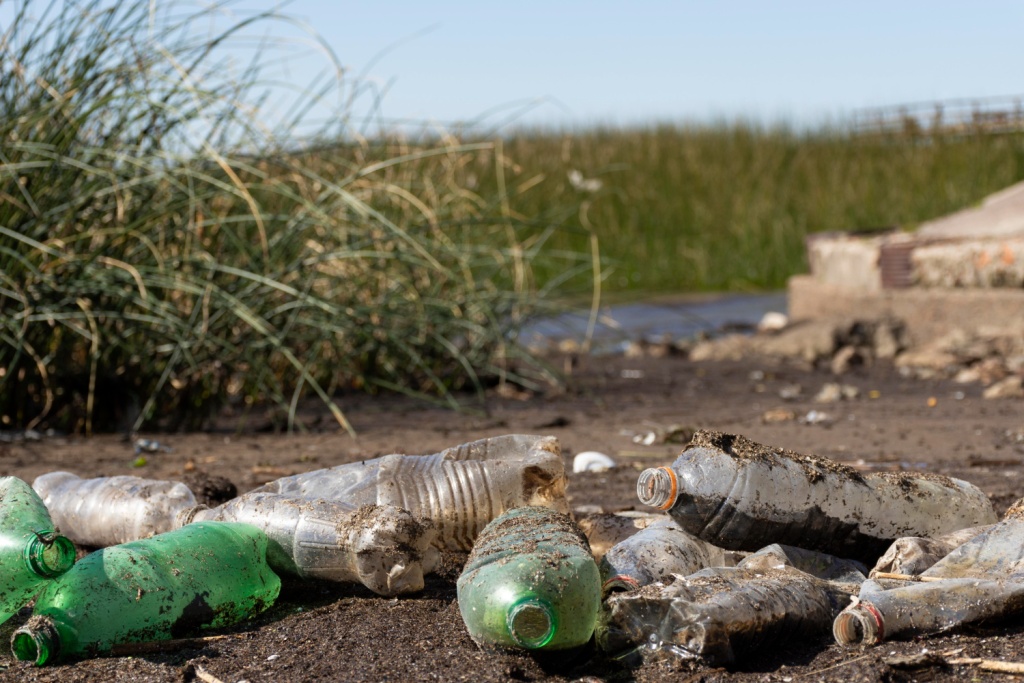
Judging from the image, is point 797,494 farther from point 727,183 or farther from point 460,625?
point 727,183

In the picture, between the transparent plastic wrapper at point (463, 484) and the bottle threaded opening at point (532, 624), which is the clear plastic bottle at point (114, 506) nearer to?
the transparent plastic wrapper at point (463, 484)

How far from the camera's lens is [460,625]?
6.60 feet

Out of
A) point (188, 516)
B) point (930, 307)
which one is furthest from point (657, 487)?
point (930, 307)

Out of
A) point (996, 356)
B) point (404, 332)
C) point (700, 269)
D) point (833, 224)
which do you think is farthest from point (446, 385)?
point (833, 224)

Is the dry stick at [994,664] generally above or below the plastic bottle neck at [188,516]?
below

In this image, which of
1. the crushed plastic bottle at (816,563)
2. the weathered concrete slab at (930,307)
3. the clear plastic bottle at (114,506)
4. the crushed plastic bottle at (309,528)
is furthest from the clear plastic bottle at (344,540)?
the weathered concrete slab at (930,307)

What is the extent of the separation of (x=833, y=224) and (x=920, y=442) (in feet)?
33.9

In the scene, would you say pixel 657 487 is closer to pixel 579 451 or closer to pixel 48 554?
pixel 48 554

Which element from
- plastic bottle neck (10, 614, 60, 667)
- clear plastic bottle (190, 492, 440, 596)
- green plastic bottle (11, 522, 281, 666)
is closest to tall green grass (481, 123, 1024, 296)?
clear plastic bottle (190, 492, 440, 596)

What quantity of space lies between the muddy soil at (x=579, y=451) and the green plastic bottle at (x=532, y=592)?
0.23 feet

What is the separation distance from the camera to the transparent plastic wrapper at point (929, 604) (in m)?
1.80

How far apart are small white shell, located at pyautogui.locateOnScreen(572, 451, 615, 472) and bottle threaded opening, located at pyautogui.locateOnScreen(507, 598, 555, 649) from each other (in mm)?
1617

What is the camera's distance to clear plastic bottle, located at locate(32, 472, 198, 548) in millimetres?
2457

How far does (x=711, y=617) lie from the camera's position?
5.75 feet
